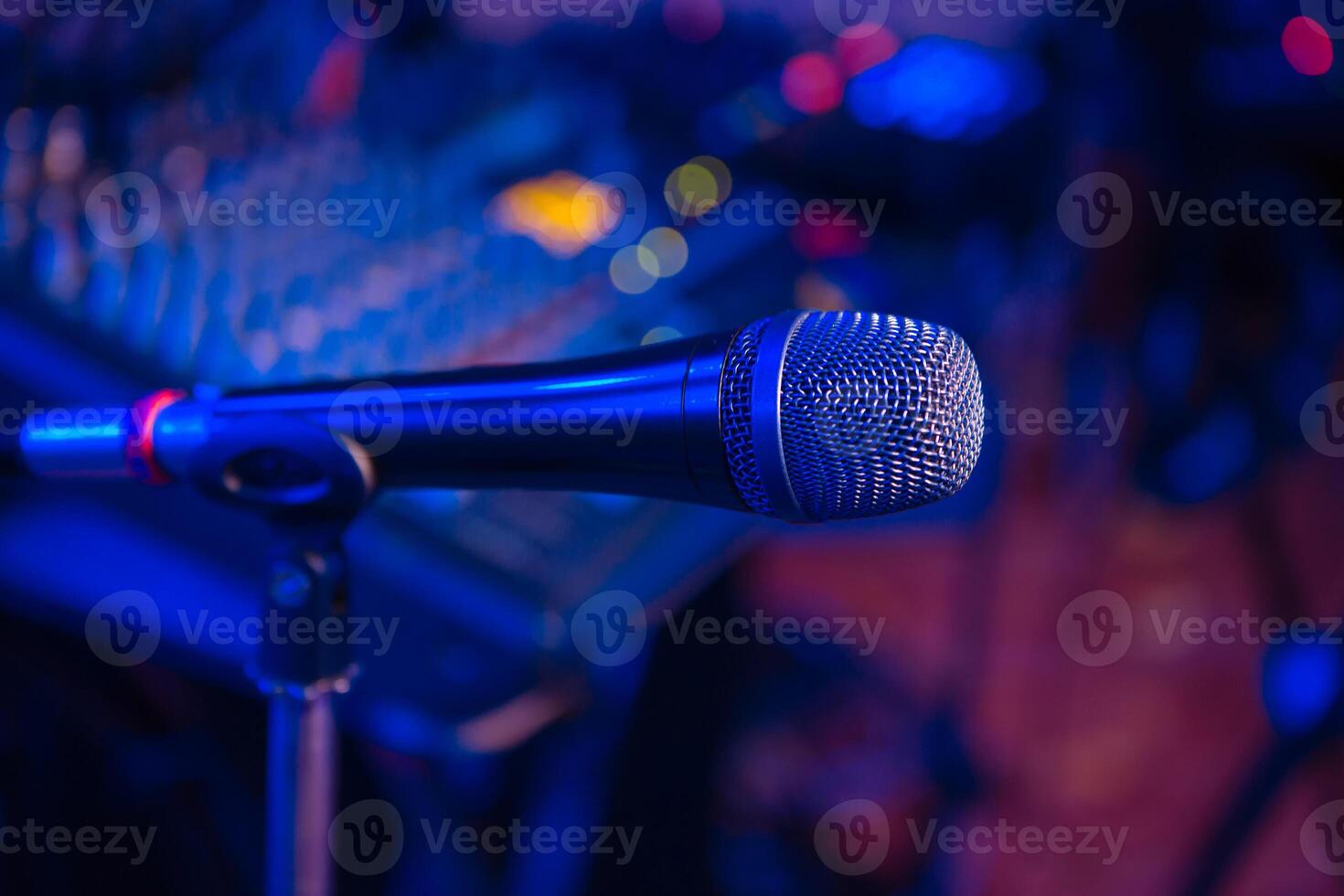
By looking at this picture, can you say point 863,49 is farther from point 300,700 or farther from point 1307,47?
point 300,700

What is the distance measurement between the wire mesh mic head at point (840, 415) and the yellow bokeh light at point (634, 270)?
0.82 meters

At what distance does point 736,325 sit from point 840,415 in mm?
596

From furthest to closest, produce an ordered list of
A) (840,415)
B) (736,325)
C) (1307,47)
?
(1307,47), (736,325), (840,415)

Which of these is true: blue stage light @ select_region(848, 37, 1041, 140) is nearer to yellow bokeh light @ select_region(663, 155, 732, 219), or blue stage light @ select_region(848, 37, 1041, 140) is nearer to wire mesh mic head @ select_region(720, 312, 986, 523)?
yellow bokeh light @ select_region(663, 155, 732, 219)

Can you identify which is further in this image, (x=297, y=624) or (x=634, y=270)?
(x=634, y=270)

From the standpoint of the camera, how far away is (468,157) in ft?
3.85

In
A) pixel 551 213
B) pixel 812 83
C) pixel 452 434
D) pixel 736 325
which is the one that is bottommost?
pixel 452 434

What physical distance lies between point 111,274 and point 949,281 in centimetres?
106

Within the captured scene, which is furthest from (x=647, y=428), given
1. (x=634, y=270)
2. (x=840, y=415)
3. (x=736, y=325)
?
(x=634, y=270)

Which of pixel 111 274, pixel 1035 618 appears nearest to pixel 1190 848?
pixel 1035 618

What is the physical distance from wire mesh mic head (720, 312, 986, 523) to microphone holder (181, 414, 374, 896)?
0.67 feet

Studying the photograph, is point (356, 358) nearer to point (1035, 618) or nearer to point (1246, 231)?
point (1035, 618)

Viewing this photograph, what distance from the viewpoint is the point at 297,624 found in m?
0.46

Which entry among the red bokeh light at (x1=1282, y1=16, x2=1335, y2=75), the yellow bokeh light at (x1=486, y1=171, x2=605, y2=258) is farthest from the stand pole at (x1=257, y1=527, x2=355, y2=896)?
the red bokeh light at (x1=1282, y1=16, x2=1335, y2=75)
